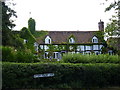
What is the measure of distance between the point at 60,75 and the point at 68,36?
101 feet

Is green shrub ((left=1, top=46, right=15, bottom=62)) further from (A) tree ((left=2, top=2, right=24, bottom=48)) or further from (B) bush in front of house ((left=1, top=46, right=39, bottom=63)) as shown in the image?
(A) tree ((left=2, top=2, right=24, bottom=48))

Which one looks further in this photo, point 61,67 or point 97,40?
point 97,40

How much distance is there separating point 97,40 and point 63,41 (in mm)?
7180

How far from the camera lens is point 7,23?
45.4 ft

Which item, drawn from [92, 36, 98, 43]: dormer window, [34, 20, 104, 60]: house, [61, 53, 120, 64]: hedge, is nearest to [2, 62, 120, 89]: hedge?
[61, 53, 120, 64]: hedge

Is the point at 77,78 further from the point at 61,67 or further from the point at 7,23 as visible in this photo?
the point at 7,23

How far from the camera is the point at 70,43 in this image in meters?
38.2

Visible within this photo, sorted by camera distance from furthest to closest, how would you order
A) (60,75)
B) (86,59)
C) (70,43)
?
(70,43) < (86,59) < (60,75)

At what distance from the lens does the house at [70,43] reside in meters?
38.0

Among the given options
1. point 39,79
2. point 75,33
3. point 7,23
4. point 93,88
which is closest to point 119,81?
point 93,88

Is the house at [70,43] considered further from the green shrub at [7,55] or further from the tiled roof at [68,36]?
the green shrub at [7,55]

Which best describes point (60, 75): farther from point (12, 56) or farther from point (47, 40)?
point (47, 40)

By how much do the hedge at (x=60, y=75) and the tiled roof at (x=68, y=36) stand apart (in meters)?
29.0

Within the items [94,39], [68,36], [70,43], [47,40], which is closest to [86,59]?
[70,43]
